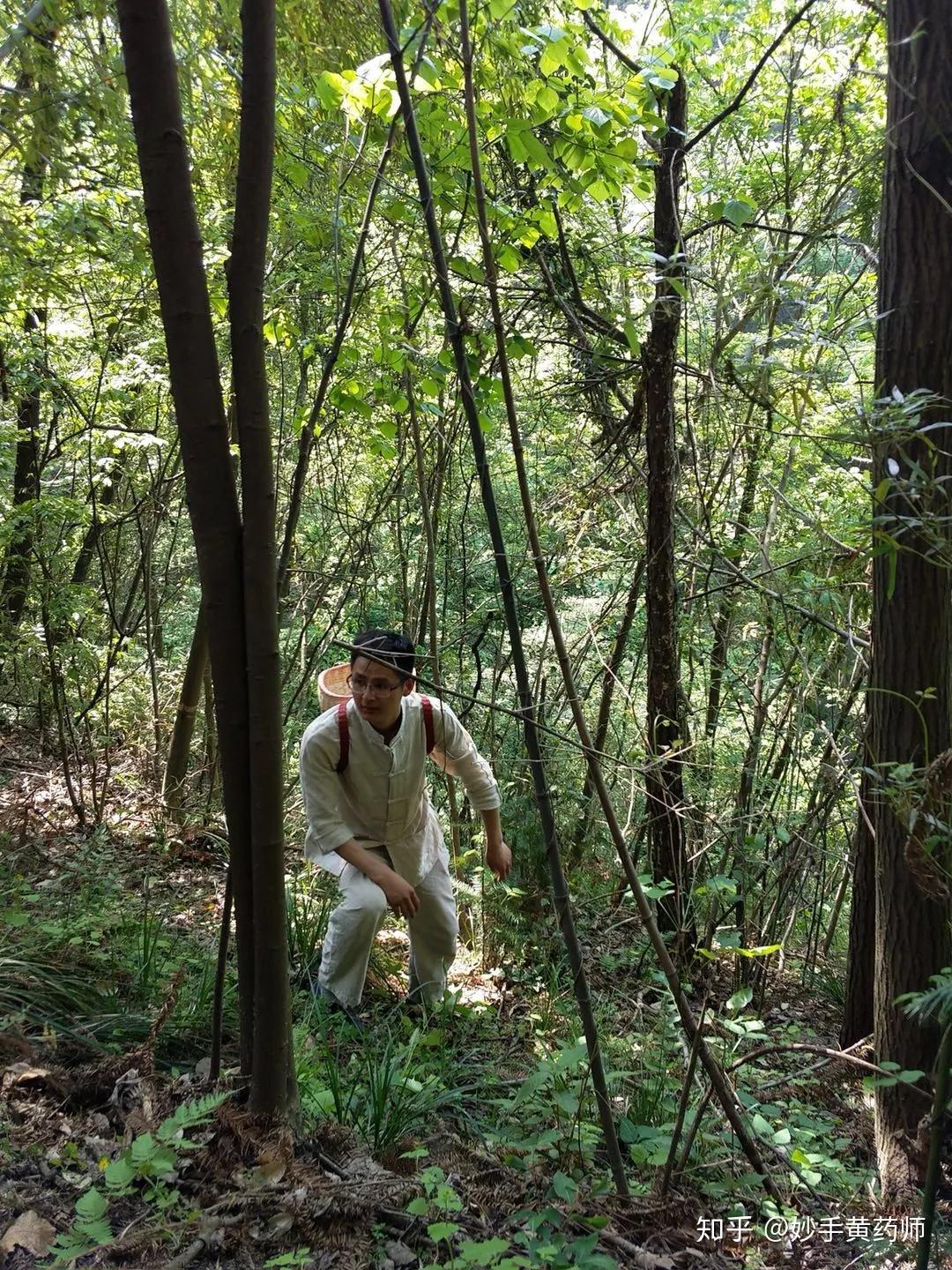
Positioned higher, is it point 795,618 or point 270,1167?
point 795,618

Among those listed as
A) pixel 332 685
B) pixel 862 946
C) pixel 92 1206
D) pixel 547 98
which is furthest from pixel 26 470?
pixel 862 946

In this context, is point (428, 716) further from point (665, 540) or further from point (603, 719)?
point (603, 719)

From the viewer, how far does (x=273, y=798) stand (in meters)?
2.09

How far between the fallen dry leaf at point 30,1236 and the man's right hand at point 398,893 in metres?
1.70

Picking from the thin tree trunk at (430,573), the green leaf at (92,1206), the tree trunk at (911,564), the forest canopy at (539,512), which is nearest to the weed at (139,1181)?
the green leaf at (92,1206)

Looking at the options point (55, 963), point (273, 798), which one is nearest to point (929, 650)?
point (273, 798)

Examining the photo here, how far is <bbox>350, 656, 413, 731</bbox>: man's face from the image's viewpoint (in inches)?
137

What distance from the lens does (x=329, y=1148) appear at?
2330mm

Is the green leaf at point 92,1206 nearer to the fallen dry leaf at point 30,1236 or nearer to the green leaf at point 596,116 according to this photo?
the fallen dry leaf at point 30,1236

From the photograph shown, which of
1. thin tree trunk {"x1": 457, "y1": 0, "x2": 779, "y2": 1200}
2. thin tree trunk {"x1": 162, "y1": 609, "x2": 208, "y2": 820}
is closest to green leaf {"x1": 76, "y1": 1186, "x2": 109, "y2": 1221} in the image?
thin tree trunk {"x1": 457, "y1": 0, "x2": 779, "y2": 1200}

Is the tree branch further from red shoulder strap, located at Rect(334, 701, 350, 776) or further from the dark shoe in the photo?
the dark shoe

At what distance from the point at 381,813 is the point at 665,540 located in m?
2.09

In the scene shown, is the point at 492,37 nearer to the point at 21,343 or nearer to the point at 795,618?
the point at 795,618

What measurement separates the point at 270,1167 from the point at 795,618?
361cm
